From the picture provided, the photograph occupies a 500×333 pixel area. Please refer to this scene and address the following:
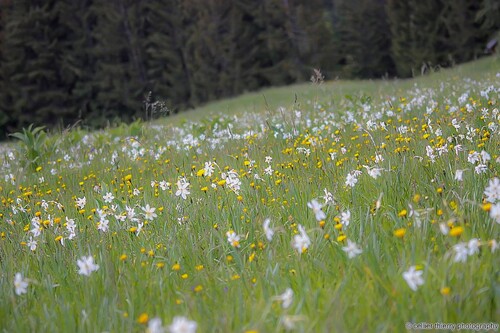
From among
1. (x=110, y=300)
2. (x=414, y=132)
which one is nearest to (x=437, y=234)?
(x=110, y=300)

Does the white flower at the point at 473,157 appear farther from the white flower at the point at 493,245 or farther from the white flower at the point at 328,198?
the white flower at the point at 493,245

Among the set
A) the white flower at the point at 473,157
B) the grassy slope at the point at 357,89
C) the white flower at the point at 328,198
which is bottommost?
the grassy slope at the point at 357,89

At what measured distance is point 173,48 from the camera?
33781 millimetres

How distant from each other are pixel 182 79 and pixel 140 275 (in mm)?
32668

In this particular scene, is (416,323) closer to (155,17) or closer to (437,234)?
(437,234)

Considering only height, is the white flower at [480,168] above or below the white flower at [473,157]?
below

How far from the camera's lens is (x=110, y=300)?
2043 millimetres

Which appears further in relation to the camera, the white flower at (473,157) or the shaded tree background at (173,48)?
the shaded tree background at (173,48)

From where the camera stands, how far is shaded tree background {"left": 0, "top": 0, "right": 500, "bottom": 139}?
31125 millimetres

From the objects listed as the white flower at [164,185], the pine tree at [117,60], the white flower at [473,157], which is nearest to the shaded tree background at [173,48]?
the pine tree at [117,60]

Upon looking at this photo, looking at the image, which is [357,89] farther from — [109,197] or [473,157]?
[473,157]

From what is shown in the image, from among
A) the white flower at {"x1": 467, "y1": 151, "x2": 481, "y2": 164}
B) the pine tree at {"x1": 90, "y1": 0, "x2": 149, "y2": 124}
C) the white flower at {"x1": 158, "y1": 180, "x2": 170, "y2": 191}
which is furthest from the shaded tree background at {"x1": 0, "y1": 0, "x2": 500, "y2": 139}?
the white flower at {"x1": 467, "y1": 151, "x2": 481, "y2": 164}

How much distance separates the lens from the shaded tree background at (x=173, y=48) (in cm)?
3112

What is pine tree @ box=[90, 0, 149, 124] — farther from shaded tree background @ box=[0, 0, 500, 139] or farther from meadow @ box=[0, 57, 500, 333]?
meadow @ box=[0, 57, 500, 333]
